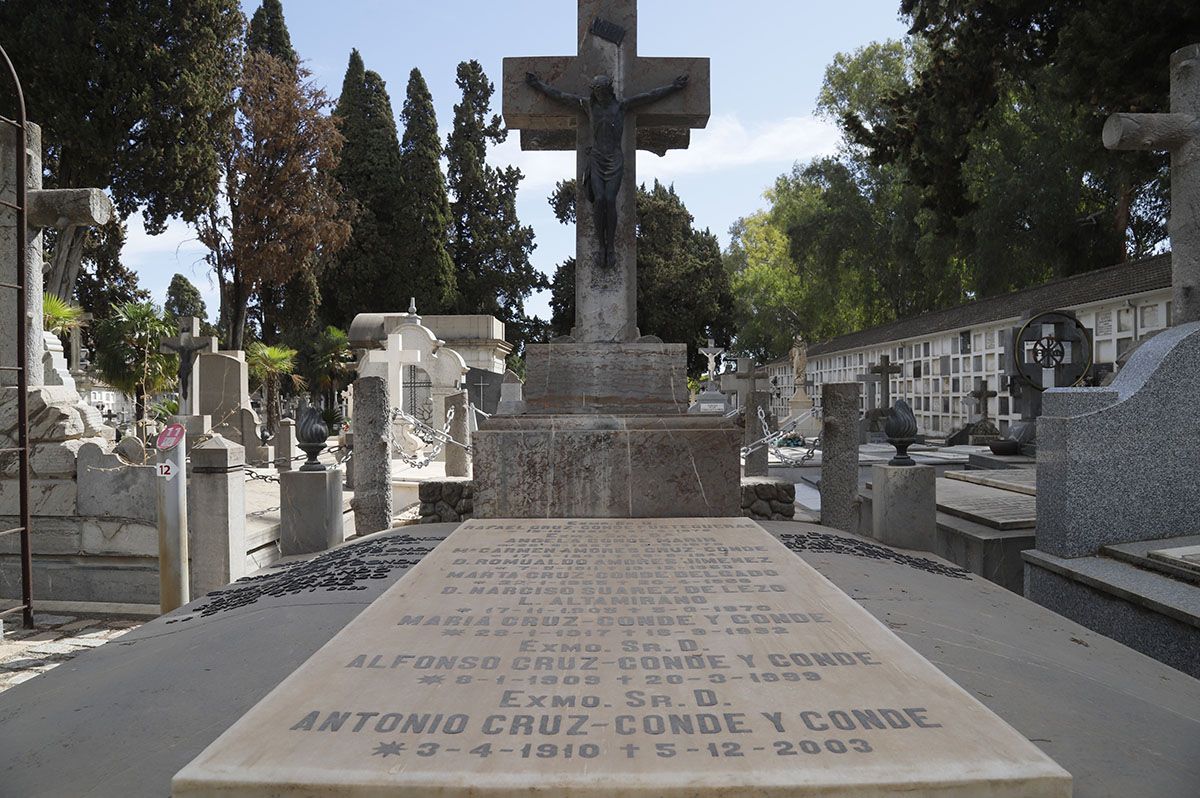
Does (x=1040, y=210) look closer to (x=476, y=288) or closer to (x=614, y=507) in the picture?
(x=614, y=507)

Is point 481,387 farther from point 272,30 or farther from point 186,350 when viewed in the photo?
point 272,30

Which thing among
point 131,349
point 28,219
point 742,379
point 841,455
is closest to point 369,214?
point 742,379

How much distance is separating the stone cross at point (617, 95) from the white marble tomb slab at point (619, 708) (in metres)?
3.52

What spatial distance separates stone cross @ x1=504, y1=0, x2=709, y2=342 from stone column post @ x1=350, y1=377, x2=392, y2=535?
5.56 ft

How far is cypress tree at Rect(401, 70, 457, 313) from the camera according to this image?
32031 mm

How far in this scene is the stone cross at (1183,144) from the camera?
5332 mm

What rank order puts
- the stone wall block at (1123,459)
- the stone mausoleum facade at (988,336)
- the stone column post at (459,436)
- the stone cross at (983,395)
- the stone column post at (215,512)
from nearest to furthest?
the stone wall block at (1123,459) → the stone column post at (215,512) → the stone column post at (459,436) → the stone mausoleum facade at (988,336) → the stone cross at (983,395)

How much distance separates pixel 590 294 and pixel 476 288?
3016 cm

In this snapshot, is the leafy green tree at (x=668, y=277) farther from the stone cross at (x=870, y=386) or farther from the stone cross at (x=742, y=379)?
the stone cross at (x=870, y=386)

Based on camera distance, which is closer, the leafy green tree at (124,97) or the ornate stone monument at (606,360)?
the ornate stone monument at (606,360)

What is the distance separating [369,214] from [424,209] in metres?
2.23

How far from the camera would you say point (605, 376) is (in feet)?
18.5

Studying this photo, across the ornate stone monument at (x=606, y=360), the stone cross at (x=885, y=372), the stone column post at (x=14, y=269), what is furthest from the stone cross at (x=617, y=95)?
the stone cross at (x=885, y=372)

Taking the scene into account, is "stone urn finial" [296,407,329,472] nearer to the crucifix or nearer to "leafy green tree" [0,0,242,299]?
the crucifix
